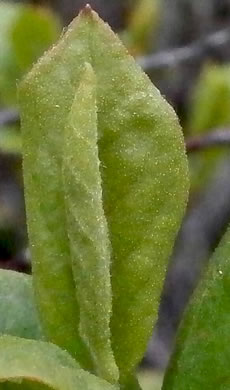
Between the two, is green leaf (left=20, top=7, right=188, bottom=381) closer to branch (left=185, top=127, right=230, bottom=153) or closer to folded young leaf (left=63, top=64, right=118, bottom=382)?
folded young leaf (left=63, top=64, right=118, bottom=382)

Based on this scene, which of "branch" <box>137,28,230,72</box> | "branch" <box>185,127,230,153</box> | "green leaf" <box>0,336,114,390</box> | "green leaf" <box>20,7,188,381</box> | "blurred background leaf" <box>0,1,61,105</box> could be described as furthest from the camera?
"branch" <box>137,28,230,72</box>

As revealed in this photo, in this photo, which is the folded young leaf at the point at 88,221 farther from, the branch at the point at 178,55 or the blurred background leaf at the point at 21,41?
the branch at the point at 178,55

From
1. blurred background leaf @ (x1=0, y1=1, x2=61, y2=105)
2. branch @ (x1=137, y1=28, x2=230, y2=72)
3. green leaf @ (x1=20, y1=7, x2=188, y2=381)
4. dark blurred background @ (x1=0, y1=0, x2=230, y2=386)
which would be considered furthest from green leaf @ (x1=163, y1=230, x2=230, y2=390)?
branch @ (x1=137, y1=28, x2=230, y2=72)

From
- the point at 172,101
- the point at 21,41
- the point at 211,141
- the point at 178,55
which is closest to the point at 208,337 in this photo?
the point at 211,141

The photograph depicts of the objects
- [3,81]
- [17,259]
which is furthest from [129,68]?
[3,81]

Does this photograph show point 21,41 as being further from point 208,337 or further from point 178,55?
point 208,337

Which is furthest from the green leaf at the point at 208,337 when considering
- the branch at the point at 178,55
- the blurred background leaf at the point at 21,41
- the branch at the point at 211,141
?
the branch at the point at 178,55
